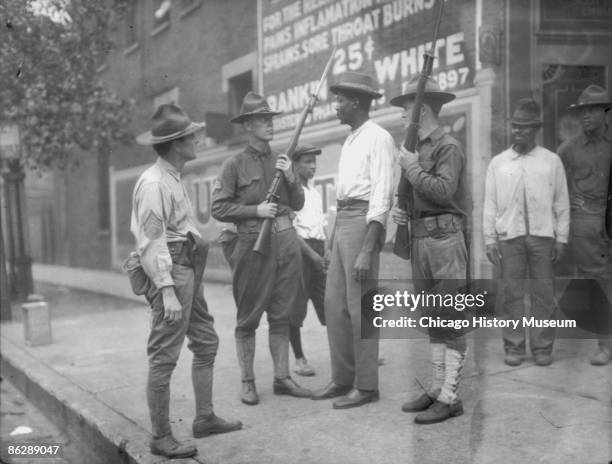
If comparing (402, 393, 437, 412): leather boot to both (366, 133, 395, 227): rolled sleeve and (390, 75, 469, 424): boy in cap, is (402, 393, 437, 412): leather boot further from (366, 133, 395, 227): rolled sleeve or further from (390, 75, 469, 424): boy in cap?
(366, 133, 395, 227): rolled sleeve

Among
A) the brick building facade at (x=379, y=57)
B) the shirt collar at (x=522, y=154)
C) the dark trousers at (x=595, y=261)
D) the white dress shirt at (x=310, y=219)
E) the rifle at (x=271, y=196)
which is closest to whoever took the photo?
the rifle at (x=271, y=196)

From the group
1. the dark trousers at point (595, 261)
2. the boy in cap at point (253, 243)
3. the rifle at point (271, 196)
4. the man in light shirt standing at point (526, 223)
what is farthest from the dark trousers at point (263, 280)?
the dark trousers at point (595, 261)

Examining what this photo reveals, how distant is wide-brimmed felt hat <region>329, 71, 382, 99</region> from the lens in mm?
3922

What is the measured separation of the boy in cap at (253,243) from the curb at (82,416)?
0.81 meters

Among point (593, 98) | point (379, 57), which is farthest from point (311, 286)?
point (593, 98)

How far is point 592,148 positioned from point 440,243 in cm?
159

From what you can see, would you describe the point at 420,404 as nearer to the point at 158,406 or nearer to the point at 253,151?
the point at 158,406

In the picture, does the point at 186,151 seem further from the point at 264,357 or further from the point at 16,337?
the point at 16,337

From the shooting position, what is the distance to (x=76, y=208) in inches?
675

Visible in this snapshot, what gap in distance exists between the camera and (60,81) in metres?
9.18

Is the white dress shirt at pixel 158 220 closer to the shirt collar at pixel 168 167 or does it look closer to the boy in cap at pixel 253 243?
the shirt collar at pixel 168 167

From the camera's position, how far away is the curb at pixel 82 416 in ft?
11.6

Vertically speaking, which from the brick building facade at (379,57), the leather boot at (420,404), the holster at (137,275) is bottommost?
the leather boot at (420,404)

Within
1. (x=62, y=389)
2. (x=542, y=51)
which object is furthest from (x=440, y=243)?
(x=62, y=389)
